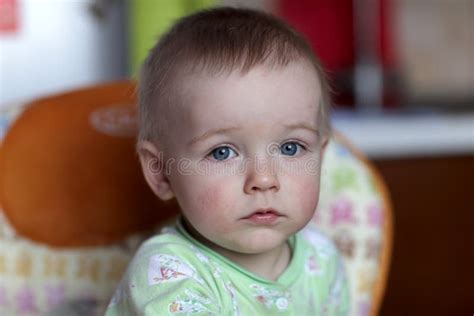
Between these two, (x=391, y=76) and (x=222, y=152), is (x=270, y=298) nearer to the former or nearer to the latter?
(x=222, y=152)

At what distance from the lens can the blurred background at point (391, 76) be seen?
186cm

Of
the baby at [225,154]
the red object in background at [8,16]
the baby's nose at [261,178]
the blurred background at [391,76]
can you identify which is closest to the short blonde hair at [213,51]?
the baby at [225,154]

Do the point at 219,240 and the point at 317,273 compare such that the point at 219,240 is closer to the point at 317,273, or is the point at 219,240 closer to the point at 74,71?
the point at 317,273

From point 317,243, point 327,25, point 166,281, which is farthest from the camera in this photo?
point 327,25

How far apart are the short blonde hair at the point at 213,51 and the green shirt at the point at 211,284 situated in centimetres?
14

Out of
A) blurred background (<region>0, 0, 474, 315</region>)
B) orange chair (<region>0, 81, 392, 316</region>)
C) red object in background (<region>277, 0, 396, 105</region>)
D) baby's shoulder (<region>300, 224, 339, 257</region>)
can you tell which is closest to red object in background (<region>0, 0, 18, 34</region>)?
blurred background (<region>0, 0, 474, 315</region>)

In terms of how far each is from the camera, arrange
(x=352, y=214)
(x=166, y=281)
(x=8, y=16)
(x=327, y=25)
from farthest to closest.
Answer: (x=327, y=25) → (x=8, y=16) → (x=352, y=214) → (x=166, y=281)

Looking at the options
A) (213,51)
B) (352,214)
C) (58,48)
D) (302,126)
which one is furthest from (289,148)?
(58,48)

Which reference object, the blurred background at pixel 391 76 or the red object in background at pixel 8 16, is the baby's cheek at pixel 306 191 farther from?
→ the red object in background at pixel 8 16

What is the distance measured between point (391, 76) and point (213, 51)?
1406 mm

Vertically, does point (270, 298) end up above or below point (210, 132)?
below

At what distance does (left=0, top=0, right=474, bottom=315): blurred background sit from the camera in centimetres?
186

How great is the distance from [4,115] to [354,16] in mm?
1190

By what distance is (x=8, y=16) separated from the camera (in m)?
2.01
